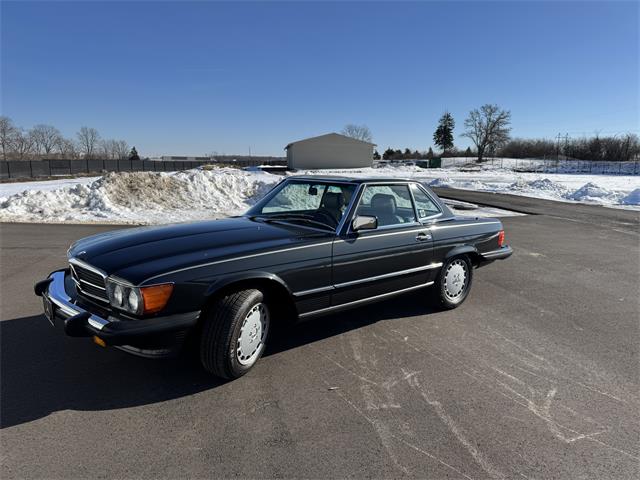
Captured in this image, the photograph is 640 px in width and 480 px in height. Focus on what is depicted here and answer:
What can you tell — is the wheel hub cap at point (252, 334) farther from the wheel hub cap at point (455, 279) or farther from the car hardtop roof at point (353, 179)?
the wheel hub cap at point (455, 279)

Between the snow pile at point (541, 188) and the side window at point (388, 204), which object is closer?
the side window at point (388, 204)

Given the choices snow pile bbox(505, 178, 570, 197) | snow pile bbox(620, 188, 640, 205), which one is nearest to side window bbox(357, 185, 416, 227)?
snow pile bbox(620, 188, 640, 205)

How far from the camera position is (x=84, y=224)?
438 inches

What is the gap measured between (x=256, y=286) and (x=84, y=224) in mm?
9709

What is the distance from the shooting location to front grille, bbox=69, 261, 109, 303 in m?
3.09

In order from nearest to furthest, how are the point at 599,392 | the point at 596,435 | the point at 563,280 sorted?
the point at 596,435 → the point at 599,392 → the point at 563,280

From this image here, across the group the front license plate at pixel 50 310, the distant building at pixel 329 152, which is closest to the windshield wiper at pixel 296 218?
the front license plate at pixel 50 310

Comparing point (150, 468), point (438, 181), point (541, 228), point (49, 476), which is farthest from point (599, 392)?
point (438, 181)

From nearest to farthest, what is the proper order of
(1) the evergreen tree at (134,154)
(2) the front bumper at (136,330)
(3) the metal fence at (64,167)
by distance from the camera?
1. (2) the front bumper at (136,330)
2. (3) the metal fence at (64,167)
3. (1) the evergreen tree at (134,154)

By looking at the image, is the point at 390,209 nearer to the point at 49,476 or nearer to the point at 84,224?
the point at 49,476

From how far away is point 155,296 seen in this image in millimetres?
2846

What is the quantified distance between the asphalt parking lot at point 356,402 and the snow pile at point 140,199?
331 inches

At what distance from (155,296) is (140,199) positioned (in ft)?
43.6

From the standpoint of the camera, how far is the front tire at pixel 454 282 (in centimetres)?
482
